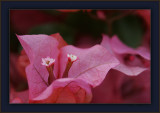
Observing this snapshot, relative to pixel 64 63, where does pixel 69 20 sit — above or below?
above

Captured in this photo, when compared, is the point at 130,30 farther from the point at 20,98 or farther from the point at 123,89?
the point at 20,98

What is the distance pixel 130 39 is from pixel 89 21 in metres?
0.14

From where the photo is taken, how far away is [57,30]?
0.81m

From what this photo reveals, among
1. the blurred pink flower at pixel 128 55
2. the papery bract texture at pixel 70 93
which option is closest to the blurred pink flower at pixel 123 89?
the blurred pink flower at pixel 128 55

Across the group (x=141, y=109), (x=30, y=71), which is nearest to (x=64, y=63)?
(x=30, y=71)

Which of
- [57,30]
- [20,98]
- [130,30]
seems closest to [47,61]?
[20,98]

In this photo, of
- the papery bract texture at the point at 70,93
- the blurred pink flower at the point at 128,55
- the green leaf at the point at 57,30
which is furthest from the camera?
the green leaf at the point at 57,30

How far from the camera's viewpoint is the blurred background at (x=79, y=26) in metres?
0.78

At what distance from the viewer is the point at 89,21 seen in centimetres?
83

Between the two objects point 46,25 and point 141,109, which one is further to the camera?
point 46,25

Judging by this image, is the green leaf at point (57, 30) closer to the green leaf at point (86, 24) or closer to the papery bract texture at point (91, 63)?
the green leaf at point (86, 24)

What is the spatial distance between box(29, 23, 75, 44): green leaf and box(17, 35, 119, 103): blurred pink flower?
0.17 meters

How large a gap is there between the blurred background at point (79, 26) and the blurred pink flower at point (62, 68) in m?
0.17
